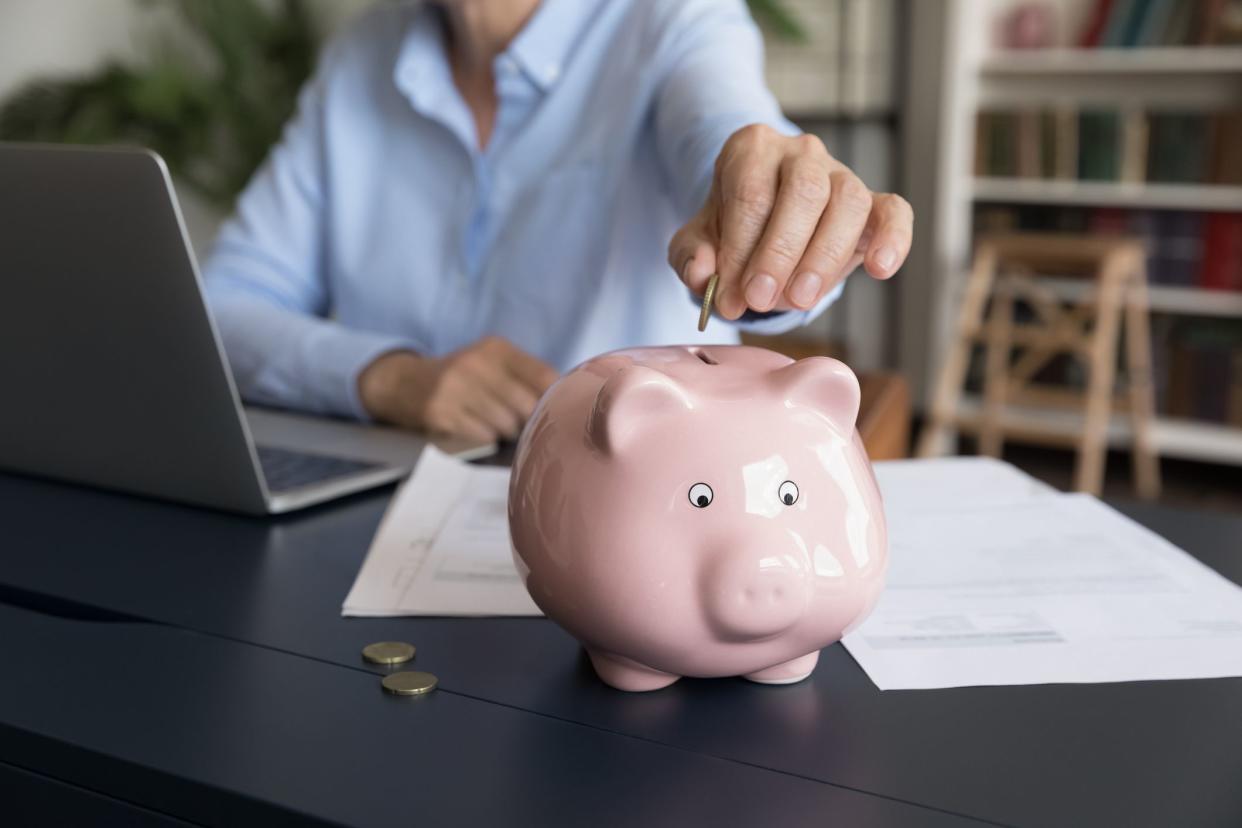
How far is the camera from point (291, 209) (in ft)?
4.42

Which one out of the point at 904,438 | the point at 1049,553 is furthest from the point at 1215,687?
the point at 904,438

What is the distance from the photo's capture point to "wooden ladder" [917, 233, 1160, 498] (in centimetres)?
292

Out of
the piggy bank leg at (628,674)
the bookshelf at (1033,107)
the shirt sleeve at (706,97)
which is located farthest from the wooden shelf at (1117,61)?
the piggy bank leg at (628,674)

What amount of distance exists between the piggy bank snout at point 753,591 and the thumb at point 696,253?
18 cm

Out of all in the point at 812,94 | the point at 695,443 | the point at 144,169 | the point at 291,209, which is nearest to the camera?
the point at 695,443

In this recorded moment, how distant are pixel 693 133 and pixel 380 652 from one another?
57cm

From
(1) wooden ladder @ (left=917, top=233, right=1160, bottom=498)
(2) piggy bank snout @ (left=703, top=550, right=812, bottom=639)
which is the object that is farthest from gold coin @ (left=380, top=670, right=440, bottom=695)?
(1) wooden ladder @ (left=917, top=233, right=1160, bottom=498)

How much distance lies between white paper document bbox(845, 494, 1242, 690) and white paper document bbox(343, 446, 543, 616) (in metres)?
0.20

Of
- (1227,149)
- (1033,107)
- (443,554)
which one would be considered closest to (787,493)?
(443,554)

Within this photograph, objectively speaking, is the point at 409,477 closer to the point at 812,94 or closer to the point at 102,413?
the point at 102,413

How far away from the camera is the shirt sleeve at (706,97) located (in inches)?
35.8

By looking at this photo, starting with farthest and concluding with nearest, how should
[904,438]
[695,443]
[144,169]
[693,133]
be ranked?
[904,438] → [693,133] → [144,169] → [695,443]

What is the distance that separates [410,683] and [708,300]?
0.74 feet

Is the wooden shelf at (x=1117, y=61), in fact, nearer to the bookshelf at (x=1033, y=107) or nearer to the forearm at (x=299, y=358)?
the bookshelf at (x=1033, y=107)
